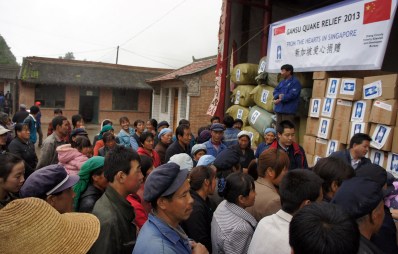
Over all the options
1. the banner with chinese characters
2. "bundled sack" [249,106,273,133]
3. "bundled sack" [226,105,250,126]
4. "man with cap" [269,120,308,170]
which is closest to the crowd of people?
"man with cap" [269,120,308,170]

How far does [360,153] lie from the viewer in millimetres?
3873

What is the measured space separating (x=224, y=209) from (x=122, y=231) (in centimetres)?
72

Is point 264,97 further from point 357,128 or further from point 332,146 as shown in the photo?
point 357,128

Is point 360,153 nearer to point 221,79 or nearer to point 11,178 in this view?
point 11,178

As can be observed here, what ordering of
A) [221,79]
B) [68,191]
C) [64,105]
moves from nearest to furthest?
[68,191] → [221,79] → [64,105]

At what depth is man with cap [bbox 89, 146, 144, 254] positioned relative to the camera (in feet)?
5.95

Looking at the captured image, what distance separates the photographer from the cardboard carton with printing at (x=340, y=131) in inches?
205

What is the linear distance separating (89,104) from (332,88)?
20.7 meters

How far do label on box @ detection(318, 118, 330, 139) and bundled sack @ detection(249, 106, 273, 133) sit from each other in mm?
1395

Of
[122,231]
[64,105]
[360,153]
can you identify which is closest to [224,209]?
[122,231]

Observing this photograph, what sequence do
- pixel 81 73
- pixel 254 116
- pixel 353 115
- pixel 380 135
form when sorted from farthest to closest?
pixel 81 73, pixel 254 116, pixel 353 115, pixel 380 135

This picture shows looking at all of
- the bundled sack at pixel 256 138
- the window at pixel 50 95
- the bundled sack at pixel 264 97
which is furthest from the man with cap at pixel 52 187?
the window at pixel 50 95

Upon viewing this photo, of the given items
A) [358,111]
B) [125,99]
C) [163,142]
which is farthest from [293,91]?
[125,99]

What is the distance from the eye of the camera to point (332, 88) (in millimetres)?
5605
